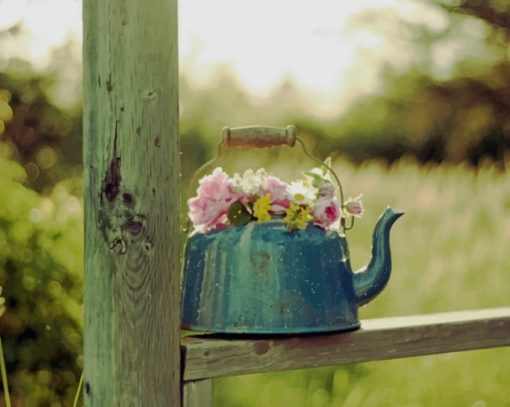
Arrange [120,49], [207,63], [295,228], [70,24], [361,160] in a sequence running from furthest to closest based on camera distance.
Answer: [361,160]
[207,63]
[70,24]
[295,228]
[120,49]

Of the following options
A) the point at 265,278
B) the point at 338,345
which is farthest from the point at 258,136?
the point at 338,345

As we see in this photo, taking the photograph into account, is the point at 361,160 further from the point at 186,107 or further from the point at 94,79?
the point at 94,79

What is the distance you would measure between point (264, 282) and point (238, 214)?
0.42 feet

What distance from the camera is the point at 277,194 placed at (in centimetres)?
176

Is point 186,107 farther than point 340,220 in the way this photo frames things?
Yes

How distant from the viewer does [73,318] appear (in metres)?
2.86

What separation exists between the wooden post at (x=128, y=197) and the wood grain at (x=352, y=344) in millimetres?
94

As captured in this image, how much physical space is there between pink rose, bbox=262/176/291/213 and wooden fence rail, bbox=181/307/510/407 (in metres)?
0.21

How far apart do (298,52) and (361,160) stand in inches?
17.5

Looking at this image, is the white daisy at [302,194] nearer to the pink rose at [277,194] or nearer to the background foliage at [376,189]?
the pink rose at [277,194]

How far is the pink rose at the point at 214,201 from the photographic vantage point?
175 cm

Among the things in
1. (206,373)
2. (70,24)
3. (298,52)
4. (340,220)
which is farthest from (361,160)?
(206,373)

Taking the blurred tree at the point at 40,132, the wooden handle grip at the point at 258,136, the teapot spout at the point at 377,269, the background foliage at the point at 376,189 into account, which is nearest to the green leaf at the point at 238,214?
the wooden handle grip at the point at 258,136

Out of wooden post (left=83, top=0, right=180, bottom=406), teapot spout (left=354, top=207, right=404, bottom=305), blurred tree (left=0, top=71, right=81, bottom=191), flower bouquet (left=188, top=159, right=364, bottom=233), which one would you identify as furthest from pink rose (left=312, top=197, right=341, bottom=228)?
blurred tree (left=0, top=71, right=81, bottom=191)
